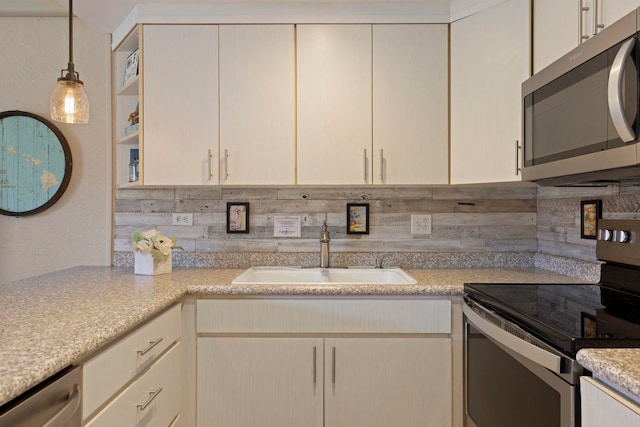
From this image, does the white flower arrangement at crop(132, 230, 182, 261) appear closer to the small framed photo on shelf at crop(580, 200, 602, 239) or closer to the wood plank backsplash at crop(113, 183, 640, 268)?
the wood plank backsplash at crop(113, 183, 640, 268)

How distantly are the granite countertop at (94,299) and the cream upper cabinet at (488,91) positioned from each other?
53cm

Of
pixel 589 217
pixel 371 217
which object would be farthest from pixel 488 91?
pixel 371 217

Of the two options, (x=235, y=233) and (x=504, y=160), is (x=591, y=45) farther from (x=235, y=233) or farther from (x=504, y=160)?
(x=235, y=233)

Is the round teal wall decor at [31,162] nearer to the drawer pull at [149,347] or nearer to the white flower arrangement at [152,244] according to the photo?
the white flower arrangement at [152,244]

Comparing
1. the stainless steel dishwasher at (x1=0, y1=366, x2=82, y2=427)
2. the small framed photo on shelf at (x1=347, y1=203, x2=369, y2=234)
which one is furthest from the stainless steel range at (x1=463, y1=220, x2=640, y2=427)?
the stainless steel dishwasher at (x1=0, y1=366, x2=82, y2=427)

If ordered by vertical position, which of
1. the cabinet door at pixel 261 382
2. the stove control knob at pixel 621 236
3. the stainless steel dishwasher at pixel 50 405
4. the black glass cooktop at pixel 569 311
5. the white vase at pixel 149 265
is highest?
the stove control knob at pixel 621 236

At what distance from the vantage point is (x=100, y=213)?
228 cm

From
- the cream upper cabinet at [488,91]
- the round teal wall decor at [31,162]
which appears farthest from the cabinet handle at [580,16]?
the round teal wall decor at [31,162]

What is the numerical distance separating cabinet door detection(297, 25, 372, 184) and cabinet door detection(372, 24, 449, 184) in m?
0.05

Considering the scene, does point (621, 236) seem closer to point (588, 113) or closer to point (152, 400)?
point (588, 113)

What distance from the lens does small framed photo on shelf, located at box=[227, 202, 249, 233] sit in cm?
223

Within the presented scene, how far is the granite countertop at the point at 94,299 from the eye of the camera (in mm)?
877

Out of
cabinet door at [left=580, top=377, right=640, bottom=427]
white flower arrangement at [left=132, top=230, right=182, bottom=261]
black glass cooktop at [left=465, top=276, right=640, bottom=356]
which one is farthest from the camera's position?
white flower arrangement at [left=132, top=230, right=182, bottom=261]

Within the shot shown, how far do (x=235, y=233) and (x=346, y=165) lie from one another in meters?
0.75
